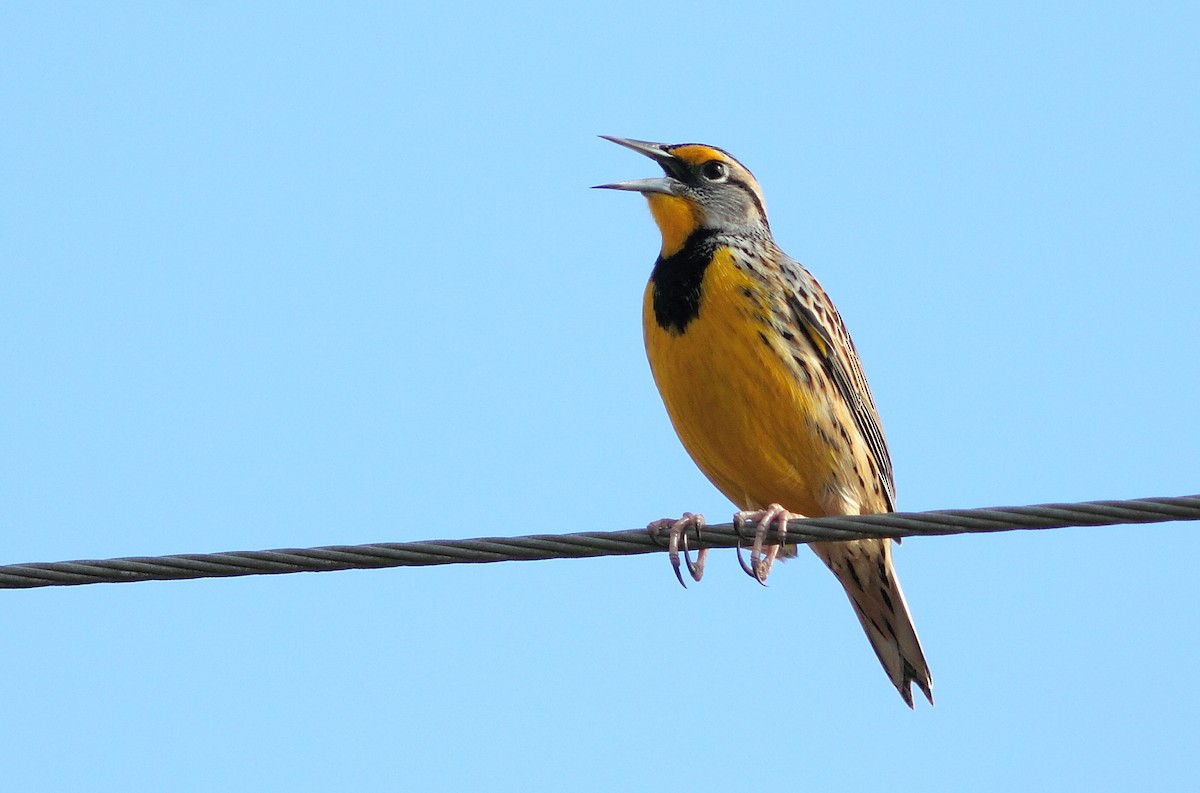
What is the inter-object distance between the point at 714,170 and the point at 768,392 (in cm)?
135

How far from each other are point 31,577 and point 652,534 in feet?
5.68

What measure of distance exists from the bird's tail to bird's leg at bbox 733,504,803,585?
531 mm

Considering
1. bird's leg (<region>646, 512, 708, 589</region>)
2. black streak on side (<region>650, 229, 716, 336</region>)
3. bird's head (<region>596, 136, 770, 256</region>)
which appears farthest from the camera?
bird's head (<region>596, 136, 770, 256</region>)

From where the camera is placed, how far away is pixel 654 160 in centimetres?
727

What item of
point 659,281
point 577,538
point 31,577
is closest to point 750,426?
point 659,281

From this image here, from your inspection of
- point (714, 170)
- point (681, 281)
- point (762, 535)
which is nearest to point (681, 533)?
point (762, 535)

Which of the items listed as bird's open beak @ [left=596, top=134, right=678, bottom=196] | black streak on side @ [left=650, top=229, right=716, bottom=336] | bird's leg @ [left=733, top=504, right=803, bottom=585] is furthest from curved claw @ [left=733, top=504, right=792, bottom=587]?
bird's open beak @ [left=596, top=134, right=678, bottom=196]

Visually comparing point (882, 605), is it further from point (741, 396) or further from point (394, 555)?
point (394, 555)

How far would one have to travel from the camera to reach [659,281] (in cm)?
661

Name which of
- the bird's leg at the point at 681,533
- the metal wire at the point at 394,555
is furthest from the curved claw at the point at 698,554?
the metal wire at the point at 394,555

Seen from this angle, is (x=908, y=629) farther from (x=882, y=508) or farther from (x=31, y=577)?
(x=31, y=577)

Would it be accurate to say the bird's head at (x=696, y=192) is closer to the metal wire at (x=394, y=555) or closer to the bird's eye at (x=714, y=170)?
the bird's eye at (x=714, y=170)

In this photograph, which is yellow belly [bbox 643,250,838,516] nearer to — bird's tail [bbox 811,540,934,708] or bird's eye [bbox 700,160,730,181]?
bird's tail [bbox 811,540,934,708]

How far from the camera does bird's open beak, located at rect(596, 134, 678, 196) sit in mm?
6883
